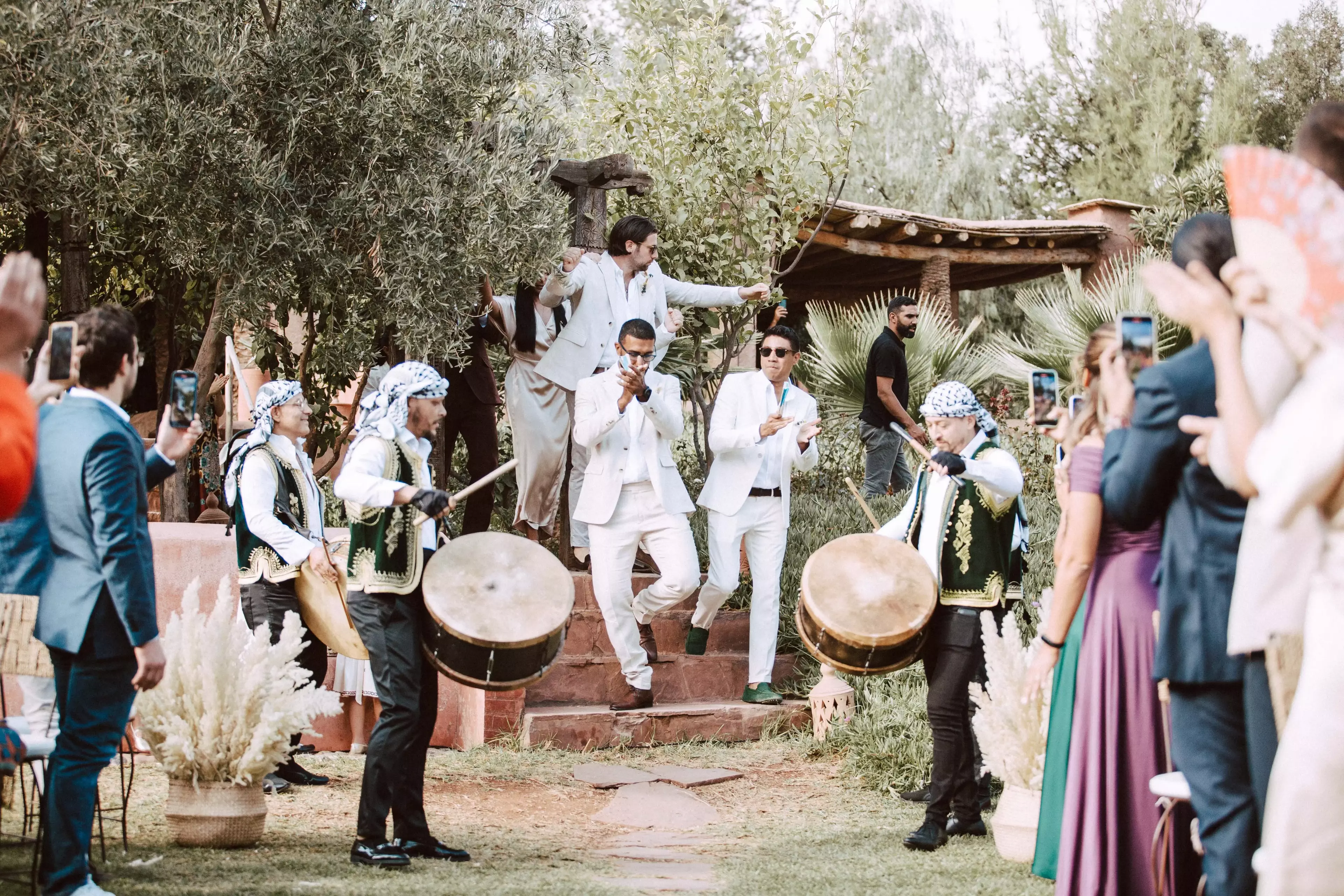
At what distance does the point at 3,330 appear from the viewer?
2.95 m

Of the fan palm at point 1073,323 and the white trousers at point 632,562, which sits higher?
the fan palm at point 1073,323

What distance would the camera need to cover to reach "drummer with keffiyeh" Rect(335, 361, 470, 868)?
17.1 feet

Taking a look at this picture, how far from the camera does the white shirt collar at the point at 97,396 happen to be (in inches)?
171

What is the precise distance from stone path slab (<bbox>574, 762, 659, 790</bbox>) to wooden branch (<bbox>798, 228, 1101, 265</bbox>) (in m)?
7.04

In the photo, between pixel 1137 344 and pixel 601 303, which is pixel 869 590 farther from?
pixel 601 303

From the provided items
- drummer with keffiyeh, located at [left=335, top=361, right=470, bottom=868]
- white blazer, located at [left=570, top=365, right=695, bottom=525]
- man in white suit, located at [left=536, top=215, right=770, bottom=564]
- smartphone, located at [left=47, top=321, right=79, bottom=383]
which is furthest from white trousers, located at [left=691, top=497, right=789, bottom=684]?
smartphone, located at [left=47, top=321, right=79, bottom=383]

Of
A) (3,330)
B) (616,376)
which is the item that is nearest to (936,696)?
(616,376)

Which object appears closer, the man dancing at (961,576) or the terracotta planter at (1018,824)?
the terracotta planter at (1018,824)

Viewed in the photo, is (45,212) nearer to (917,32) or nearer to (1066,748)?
(1066,748)

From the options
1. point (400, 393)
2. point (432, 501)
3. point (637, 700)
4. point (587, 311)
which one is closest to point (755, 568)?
point (637, 700)

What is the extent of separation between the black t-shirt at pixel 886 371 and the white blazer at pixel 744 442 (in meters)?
2.21

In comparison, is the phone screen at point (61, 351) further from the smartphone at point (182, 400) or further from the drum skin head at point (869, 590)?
the drum skin head at point (869, 590)

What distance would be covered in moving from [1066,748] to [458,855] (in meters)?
2.34

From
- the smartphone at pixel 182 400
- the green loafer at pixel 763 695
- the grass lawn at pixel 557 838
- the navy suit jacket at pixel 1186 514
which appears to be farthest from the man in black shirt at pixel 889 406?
the navy suit jacket at pixel 1186 514
